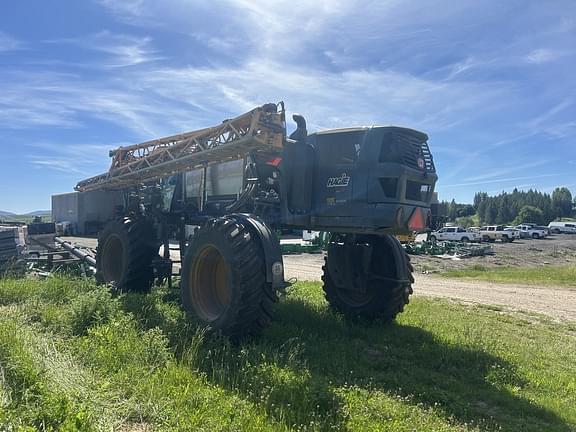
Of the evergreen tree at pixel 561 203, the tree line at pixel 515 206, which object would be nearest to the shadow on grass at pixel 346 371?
the tree line at pixel 515 206

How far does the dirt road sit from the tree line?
102 m

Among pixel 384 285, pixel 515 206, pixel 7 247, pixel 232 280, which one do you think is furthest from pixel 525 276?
pixel 515 206

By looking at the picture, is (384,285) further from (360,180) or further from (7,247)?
(7,247)

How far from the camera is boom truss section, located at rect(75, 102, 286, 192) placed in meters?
7.15

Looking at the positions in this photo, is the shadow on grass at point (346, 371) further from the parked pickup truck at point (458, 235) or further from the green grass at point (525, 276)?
the parked pickup truck at point (458, 235)

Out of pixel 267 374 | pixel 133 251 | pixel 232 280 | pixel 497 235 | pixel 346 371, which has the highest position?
pixel 133 251

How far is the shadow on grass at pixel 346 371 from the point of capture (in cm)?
450

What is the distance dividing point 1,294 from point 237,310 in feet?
17.1

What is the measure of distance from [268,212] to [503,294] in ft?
33.3

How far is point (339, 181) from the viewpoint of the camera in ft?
23.8

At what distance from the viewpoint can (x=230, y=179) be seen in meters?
8.51

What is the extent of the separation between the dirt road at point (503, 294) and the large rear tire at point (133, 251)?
25.3ft

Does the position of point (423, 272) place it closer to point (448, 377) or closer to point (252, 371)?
point (448, 377)

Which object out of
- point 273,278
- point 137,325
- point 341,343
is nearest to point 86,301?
point 137,325
